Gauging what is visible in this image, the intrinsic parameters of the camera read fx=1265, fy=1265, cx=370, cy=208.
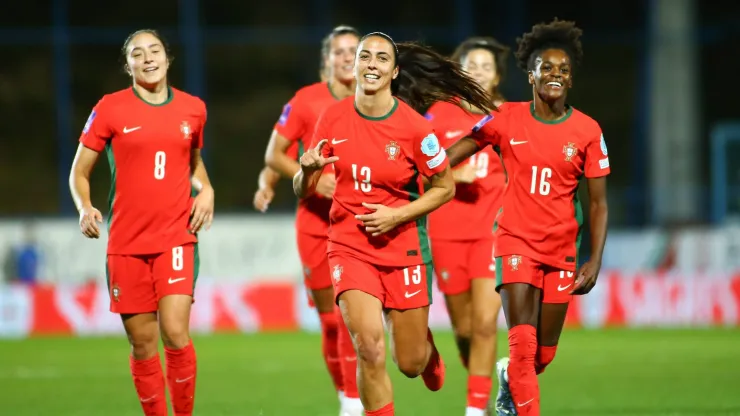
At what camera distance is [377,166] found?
6910 mm

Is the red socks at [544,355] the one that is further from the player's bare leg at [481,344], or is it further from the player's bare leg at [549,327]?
the player's bare leg at [481,344]

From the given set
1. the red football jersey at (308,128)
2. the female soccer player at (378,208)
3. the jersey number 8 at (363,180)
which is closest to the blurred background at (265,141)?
the red football jersey at (308,128)

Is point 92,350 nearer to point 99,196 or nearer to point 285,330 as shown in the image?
point 285,330

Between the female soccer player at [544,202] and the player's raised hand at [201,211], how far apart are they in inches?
65.2

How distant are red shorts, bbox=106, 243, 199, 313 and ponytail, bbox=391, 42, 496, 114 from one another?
5.76 feet

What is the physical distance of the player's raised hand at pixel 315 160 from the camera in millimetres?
6738

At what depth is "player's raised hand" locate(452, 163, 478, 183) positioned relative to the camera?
8422mm

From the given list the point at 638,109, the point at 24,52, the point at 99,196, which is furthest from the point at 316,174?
the point at 24,52

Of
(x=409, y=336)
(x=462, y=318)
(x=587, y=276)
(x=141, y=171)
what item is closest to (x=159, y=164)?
(x=141, y=171)

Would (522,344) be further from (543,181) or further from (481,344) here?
(481,344)

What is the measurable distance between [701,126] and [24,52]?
762 inches

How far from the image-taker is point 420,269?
706cm

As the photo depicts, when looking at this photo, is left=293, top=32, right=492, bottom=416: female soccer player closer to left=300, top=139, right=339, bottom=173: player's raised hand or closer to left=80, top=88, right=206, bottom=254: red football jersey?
left=300, top=139, right=339, bottom=173: player's raised hand

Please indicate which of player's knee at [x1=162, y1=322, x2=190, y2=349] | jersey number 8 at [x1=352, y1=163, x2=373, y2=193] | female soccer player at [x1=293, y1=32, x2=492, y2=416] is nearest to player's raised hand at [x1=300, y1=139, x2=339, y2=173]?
female soccer player at [x1=293, y1=32, x2=492, y2=416]
